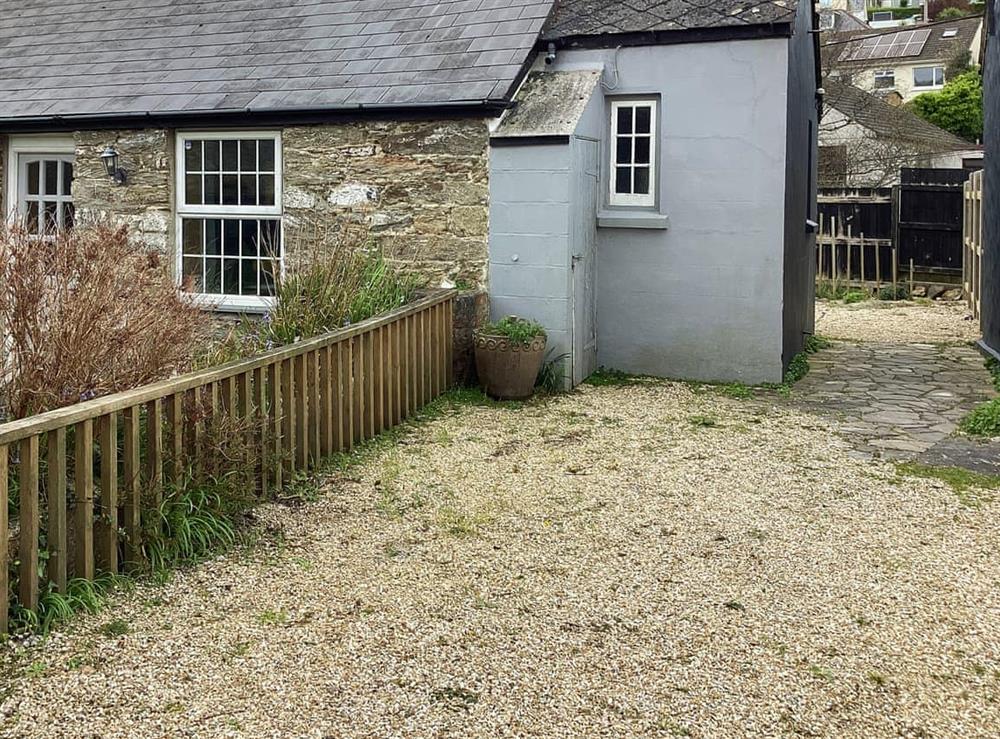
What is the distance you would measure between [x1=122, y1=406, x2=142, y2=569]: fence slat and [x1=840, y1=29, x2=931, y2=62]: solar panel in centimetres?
4739

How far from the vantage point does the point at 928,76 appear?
46.6 m

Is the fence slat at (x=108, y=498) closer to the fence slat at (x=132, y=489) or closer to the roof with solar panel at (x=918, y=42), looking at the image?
the fence slat at (x=132, y=489)

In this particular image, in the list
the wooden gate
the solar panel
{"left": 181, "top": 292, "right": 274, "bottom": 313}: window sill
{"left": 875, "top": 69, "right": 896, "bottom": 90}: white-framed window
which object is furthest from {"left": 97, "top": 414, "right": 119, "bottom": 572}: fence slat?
{"left": 875, "top": 69, "right": 896, "bottom": 90}: white-framed window

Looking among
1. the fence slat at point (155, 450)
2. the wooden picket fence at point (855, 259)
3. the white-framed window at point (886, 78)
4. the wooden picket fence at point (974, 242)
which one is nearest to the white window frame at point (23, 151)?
the fence slat at point (155, 450)

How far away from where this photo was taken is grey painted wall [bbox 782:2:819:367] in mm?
9852

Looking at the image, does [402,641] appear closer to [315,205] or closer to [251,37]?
[315,205]

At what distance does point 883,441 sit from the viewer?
→ 24.1 feet

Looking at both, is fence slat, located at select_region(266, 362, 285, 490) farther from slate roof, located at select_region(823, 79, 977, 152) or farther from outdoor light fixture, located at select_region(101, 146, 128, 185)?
slate roof, located at select_region(823, 79, 977, 152)

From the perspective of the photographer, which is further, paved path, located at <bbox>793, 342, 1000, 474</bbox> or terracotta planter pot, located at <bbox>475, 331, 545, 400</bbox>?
terracotta planter pot, located at <bbox>475, 331, 545, 400</bbox>

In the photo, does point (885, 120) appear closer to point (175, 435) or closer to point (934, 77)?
point (934, 77)

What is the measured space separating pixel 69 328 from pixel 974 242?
13774mm

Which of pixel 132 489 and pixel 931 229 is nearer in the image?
pixel 132 489

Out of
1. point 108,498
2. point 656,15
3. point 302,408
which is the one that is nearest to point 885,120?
point 656,15

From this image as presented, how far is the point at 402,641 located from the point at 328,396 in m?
2.72
